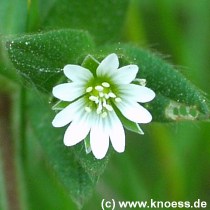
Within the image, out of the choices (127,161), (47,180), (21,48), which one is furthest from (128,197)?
(21,48)

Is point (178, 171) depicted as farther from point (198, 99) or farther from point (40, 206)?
point (198, 99)

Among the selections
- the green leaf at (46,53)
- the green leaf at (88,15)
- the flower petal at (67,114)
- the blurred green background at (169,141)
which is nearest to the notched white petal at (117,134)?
the flower petal at (67,114)

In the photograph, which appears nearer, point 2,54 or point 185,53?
point 2,54

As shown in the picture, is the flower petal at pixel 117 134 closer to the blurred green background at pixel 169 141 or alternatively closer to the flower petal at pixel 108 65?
the flower petal at pixel 108 65

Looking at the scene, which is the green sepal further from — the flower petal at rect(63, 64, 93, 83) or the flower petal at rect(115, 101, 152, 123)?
the flower petal at rect(115, 101, 152, 123)

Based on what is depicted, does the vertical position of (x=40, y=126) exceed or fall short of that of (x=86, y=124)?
it exceeds it

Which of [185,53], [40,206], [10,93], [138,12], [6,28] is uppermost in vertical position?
[138,12]
